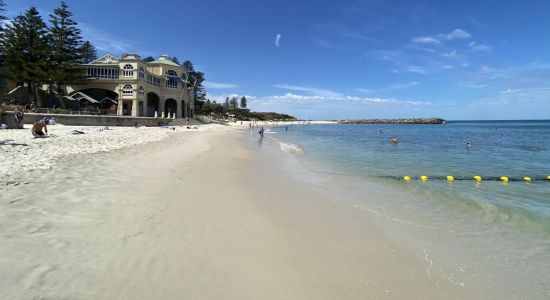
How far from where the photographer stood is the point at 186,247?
182 inches

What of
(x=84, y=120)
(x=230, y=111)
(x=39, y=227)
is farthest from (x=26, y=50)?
(x=230, y=111)

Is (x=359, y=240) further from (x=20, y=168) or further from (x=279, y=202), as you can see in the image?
(x=20, y=168)

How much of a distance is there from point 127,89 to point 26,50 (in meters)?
12.0

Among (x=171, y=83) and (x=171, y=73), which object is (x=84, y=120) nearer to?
(x=171, y=83)

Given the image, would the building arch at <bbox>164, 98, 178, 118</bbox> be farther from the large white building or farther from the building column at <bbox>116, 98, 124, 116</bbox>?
the building column at <bbox>116, 98, 124, 116</bbox>

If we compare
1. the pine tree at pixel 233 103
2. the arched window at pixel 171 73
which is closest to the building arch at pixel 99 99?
the arched window at pixel 171 73

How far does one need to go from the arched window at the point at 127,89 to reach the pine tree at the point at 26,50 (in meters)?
9.49

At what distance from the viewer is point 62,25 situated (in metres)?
42.7

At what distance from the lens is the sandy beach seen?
140 inches

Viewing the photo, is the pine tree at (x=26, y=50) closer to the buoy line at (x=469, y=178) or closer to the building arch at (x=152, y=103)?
the building arch at (x=152, y=103)

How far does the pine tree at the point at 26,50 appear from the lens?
37594 millimetres

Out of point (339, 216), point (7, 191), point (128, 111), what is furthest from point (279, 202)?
point (128, 111)

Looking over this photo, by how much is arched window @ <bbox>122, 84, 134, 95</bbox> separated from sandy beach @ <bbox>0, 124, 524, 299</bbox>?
4203cm

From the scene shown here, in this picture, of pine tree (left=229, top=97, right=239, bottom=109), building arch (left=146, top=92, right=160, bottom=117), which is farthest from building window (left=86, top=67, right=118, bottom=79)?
pine tree (left=229, top=97, right=239, bottom=109)
